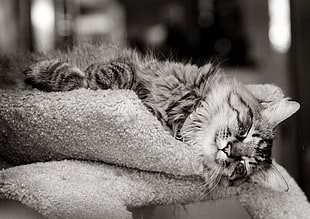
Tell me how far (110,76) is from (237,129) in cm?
32

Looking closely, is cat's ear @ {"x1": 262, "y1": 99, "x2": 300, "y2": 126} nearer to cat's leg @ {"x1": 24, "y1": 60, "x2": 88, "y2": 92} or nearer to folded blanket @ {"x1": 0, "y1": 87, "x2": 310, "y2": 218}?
folded blanket @ {"x1": 0, "y1": 87, "x2": 310, "y2": 218}

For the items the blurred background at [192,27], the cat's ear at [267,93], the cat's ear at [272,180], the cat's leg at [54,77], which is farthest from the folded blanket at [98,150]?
the blurred background at [192,27]

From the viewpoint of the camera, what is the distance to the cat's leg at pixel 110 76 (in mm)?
1061

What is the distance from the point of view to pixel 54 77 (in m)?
1.05

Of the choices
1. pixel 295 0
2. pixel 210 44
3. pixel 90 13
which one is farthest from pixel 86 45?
pixel 90 13

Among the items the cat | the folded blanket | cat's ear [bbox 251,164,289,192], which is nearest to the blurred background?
the cat

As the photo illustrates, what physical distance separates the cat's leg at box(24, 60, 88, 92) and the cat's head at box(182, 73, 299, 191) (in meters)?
A: 0.27

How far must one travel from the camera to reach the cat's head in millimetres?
1033

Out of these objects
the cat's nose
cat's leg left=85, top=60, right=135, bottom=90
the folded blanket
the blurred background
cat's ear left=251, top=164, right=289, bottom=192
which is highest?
the blurred background

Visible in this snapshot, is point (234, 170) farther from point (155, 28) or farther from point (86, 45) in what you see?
point (155, 28)

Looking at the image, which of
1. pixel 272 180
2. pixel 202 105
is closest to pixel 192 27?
pixel 202 105

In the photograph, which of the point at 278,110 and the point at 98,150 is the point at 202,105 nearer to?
the point at 278,110

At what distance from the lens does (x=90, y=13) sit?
278 centimetres

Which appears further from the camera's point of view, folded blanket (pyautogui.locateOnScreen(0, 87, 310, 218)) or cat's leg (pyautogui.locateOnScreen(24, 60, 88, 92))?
cat's leg (pyautogui.locateOnScreen(24, 60, 88, 92))
